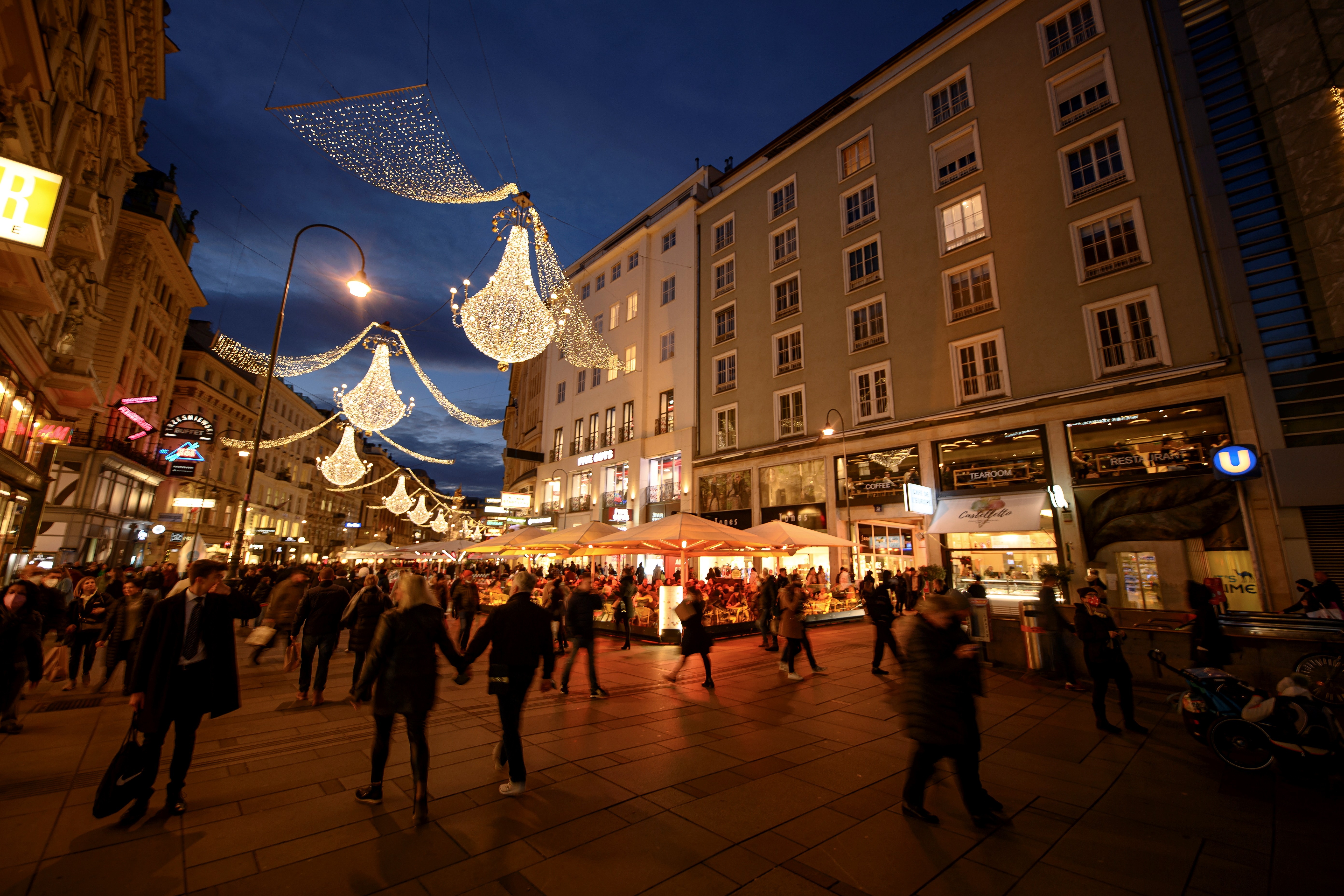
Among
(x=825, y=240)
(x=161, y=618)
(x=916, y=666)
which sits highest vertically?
(x=825, y=240)

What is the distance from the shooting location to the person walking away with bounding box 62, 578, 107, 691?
8.52 metres

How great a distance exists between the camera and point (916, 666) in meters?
4.28

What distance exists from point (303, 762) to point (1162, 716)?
9.95 meters

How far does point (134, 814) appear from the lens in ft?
12.9

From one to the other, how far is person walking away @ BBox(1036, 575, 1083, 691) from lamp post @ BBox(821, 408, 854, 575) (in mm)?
11200

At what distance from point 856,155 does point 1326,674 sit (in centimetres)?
2411

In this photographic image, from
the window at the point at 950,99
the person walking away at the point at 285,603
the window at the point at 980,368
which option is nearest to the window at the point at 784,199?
the window at the point at 950,99

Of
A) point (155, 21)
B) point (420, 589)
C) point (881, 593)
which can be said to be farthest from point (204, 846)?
point (155, 21)

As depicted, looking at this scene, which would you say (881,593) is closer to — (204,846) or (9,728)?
(204,846)

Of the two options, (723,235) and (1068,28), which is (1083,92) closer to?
(1068,28)

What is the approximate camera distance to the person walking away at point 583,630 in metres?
8.12

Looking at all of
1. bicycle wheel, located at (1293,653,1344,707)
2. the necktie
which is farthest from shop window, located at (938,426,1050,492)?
the necktie

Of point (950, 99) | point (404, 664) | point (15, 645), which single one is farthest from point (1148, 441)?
point (15, 645)

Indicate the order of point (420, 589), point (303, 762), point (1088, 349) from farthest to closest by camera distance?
1. point (1088, 349)
2. point (303, 762)
3. point (420, 589)
